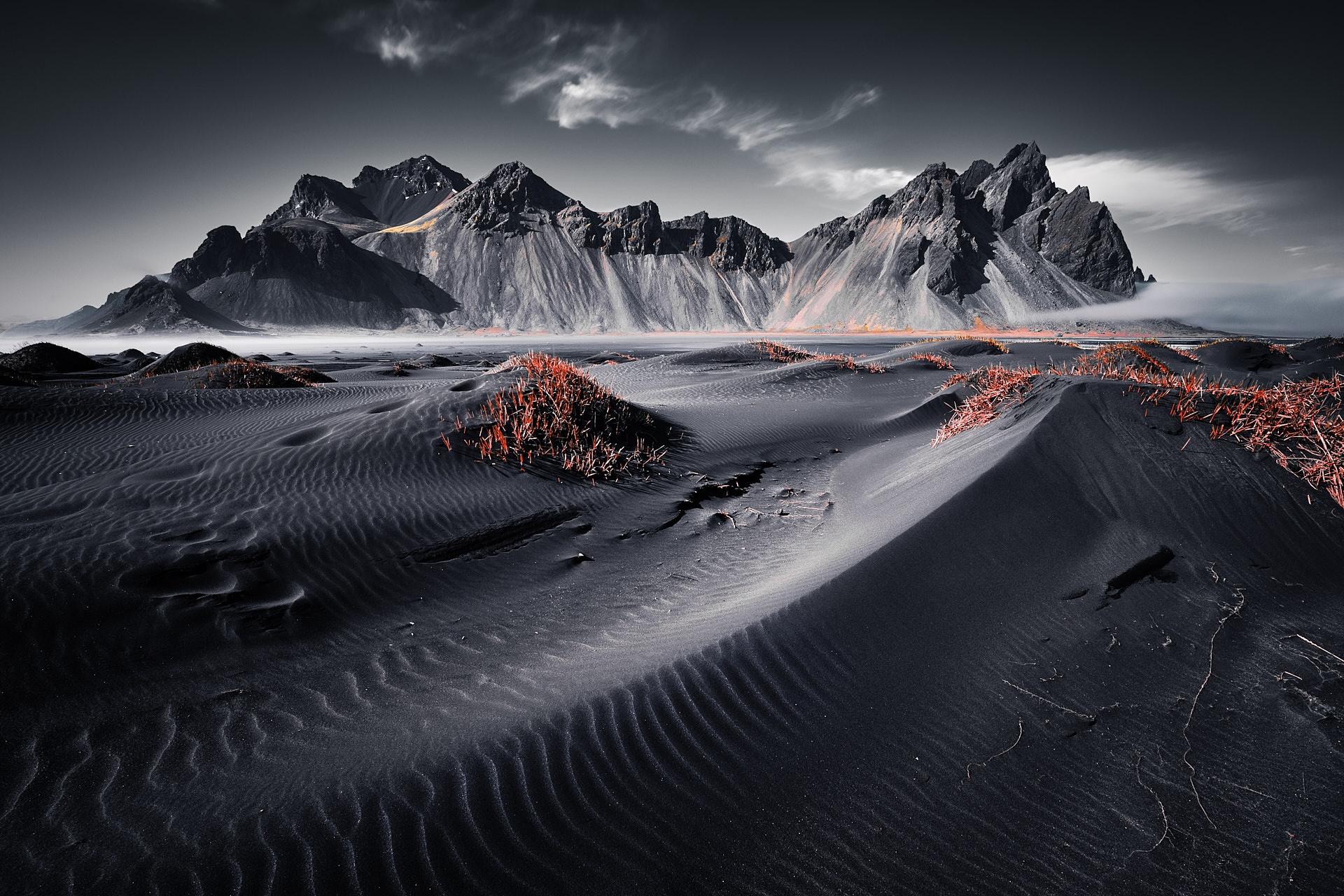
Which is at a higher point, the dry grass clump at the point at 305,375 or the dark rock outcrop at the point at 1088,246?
the dark rock outcrop at the point at 1088,246

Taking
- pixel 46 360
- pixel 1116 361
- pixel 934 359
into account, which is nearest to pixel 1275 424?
pixel 1116 361

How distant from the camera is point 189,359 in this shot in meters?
18.8

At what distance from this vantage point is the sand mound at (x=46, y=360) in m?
19.8

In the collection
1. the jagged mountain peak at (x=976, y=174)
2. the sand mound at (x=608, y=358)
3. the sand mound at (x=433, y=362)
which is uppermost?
the jagged mountain peak at (x=976, y=174)

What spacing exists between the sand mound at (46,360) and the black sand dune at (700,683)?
2229cm

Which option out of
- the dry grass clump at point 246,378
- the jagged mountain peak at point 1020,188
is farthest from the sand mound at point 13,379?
the jagged mountain peak at point 1020,188

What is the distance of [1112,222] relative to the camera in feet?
367

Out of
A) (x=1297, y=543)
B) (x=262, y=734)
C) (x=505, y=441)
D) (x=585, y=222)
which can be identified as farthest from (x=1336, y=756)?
(x=585, y=222)

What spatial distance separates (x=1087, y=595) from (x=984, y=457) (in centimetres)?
190

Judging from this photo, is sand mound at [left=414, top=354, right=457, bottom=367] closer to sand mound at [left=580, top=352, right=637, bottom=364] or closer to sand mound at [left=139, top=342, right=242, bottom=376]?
sand mound at [left=580, top=352, right=637, bottom=364]

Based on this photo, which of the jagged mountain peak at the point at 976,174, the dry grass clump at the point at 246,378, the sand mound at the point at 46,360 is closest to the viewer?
the dry grass clump at the point at 246,378

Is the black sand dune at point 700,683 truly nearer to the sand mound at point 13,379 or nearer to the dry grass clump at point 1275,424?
the dry grass clump at point 1275,424

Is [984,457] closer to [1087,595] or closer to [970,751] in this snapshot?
[1087,595]

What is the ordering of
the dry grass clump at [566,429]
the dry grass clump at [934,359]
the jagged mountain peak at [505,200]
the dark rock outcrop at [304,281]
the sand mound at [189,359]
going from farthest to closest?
the jagged mountain peak at [505,200], the dark rock outcrop at [304,281], the sand mound at [189,359], the dry grass clump at [934,359], the dry grass clump at [566,429]
